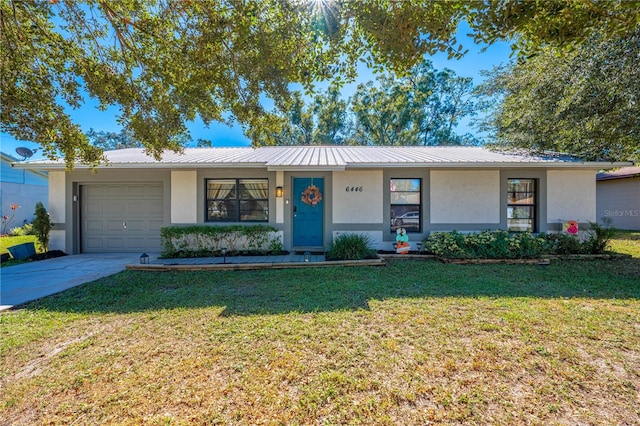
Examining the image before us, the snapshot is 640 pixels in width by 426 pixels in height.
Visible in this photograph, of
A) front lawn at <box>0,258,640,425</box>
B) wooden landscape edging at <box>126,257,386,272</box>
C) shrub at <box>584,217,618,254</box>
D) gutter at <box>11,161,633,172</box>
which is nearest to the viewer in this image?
front lawn at <box>0,258,640,425</box>

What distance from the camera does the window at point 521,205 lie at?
8.02 m

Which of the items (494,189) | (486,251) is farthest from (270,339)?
(494,189)

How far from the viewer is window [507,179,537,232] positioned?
26.3 feet

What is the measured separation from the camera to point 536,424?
1.91m

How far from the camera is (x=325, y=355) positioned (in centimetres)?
274

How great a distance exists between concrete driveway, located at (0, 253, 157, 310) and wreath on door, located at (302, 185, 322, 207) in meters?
4.64

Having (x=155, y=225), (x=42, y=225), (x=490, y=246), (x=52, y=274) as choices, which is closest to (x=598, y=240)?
(x=490, y=246)

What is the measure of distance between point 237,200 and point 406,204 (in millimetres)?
5119

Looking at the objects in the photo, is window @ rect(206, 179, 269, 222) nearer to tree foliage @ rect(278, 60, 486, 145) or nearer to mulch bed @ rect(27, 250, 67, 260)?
mulch bed @ rect(27, 250, 67, 260)

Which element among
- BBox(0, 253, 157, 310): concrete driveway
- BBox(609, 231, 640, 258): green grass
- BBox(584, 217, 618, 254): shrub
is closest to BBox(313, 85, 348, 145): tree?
BBox(0, 253, 157, 310): concrete driveway

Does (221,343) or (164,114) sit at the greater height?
(164,114)

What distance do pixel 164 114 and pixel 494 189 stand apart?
8.67 metres

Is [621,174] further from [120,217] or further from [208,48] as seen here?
[120,217]

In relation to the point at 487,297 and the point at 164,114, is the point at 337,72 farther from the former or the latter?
the point at 487,297
